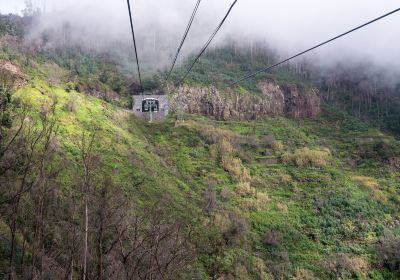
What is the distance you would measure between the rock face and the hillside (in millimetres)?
414

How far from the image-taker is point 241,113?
247ft

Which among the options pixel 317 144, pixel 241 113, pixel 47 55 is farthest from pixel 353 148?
pixel 47 55

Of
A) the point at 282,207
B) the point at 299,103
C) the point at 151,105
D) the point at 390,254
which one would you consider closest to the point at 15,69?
the point at 151,105

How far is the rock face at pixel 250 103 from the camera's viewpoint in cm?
7138

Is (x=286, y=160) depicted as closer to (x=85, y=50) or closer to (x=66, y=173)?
(x=66, y=173)

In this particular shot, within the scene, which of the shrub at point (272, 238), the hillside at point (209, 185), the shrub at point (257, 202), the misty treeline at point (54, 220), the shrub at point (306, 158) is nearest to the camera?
the misty treeline at point (54, 220)

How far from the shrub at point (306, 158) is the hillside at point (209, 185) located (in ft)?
0.51

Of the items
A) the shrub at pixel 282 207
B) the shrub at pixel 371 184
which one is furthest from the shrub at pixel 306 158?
the shrub at pixel 282 207

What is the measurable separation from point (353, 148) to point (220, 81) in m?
28.9

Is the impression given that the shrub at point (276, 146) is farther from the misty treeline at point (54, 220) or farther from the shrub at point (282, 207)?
the misty treeline at point (54, 220)

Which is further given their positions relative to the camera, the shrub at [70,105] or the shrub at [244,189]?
the shrub at [244,189]

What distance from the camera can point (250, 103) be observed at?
77.4m

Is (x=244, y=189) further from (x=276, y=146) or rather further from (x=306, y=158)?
(x=276, y=146)

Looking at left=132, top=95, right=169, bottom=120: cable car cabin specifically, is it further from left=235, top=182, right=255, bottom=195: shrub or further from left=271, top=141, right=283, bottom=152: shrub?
left=235, top=182, right=255, bottom=195: shrub
